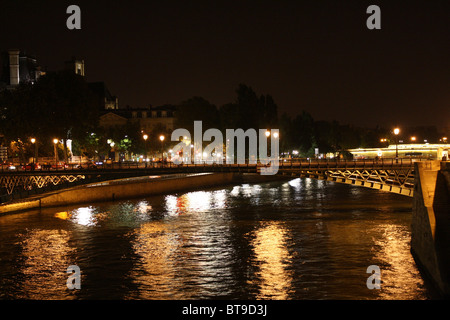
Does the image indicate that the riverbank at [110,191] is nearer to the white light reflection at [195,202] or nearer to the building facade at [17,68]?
the white light reflection at [195,202]

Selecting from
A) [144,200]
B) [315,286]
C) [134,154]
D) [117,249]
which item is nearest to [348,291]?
[315,286]

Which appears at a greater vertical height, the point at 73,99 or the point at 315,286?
the point at 73,99

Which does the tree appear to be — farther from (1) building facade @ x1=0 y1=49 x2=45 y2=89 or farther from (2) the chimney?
(2) the chimney

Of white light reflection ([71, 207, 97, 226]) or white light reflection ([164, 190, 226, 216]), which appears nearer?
white light reflection ([71, 207, 97, 226])

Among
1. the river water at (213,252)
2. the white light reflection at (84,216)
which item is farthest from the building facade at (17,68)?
the river water at (213,252)

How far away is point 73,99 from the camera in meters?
83.6

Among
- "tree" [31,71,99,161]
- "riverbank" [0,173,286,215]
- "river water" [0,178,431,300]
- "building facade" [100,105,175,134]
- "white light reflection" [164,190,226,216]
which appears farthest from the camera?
"building facade" [100,105,175,134]

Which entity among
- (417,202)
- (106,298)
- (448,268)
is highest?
(417,202)

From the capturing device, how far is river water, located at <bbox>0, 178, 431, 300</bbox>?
25.7 metres

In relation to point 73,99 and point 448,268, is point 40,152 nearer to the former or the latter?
point 73,99

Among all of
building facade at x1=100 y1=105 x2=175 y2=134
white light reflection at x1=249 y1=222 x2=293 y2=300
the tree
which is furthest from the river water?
building facade at x1=100 y1=105 x2=175 y2=134

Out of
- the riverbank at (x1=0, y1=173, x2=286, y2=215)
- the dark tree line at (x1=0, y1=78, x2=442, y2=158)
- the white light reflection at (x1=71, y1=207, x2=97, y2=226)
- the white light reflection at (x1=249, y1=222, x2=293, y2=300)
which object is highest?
the dark tree line at (x1=0, y1=78, x2=442, y2=158)

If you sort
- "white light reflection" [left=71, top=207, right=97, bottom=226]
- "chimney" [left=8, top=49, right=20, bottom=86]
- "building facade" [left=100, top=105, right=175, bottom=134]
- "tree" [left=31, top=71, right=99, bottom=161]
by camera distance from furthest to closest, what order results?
"building facade" [left=100, top=105, right=175, bottom=134] → "chimney" [left=8, top=49, right=20, bottom=86] → "tree" [left=31, top=71, right=99, bottom=161] → "white light reflection" [left=71, top=207, right=97, bottom=226]

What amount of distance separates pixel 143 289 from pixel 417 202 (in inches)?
604
